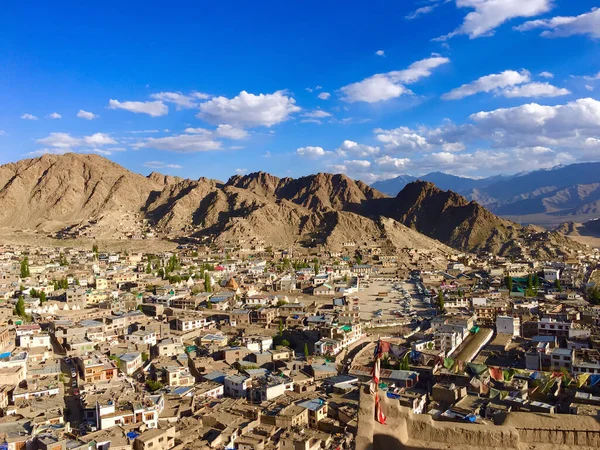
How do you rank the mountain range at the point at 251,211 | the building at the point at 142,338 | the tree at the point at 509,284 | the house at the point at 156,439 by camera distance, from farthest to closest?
1. the mountain range at the point at 251,211
2. the tree at the point at 509,284
3. the building at the point at 142,338
4. the house at the point at 156,439

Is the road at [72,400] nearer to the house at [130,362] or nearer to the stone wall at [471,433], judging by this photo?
the house at [130,362]

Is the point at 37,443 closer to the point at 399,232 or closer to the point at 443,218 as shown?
the point at 399,232

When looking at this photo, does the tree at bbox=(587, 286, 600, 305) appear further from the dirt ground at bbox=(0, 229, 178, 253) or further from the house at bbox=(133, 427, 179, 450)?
the dirt ground at bbox=(0, 229, 178, 253)

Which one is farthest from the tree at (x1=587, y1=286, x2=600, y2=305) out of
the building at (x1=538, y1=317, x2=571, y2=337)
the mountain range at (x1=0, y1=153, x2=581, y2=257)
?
the mountain range at (x1=0, y1=153, x2=581, y2=257)

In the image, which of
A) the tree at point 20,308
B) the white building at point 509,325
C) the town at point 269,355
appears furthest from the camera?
the tree at point 20,308

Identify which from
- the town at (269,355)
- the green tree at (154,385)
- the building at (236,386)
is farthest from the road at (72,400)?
Answer: the building at (236,386)

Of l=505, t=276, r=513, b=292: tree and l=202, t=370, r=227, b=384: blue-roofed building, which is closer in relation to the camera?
l=202, t=370, r=227, b=384: blue-roofed building

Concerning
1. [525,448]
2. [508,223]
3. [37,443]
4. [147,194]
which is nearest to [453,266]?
[508,223]
